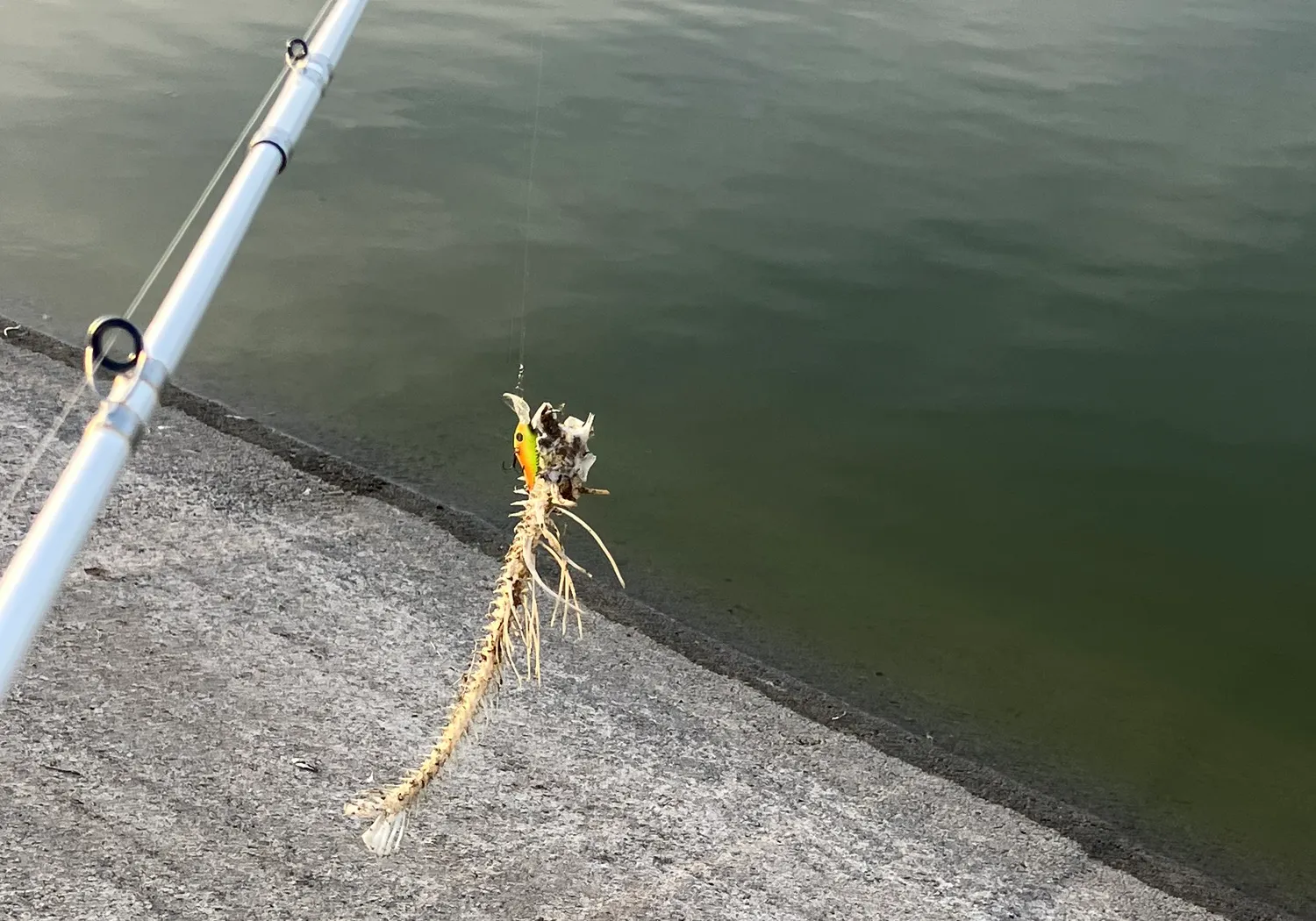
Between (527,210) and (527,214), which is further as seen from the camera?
(527,210)

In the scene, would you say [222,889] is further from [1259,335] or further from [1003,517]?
[1259,335]

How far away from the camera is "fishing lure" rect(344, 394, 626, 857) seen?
117 inches

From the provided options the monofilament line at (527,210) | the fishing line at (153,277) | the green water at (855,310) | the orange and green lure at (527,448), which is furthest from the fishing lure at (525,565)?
the monofilament line at (527,210)

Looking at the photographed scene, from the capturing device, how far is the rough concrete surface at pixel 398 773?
3959 millimetres

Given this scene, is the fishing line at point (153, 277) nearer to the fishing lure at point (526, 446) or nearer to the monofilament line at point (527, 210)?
the fishing lure at point (526, 446)

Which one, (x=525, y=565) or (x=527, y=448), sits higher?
(x=527, y=448)

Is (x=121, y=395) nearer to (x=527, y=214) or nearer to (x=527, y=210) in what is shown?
(x=527, y=214)

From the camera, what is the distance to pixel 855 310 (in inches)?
307

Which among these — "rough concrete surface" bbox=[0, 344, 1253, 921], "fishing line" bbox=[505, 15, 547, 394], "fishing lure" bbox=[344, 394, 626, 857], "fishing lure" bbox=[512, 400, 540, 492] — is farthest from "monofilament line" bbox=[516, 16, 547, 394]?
"fishing lure" bbox=[512, 400, 540, 492]

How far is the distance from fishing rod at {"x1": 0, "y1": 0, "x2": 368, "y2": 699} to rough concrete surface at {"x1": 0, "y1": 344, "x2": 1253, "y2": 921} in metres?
2.08

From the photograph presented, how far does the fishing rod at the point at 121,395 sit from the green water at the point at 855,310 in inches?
139

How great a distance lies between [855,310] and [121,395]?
6.17 m

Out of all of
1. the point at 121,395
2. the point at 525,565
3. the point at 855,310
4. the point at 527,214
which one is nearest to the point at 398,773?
the point at 525,565

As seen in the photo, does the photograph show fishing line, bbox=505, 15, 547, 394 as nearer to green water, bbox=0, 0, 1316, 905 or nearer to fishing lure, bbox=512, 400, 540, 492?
green water, bbox=0, 0, 1316, 905
